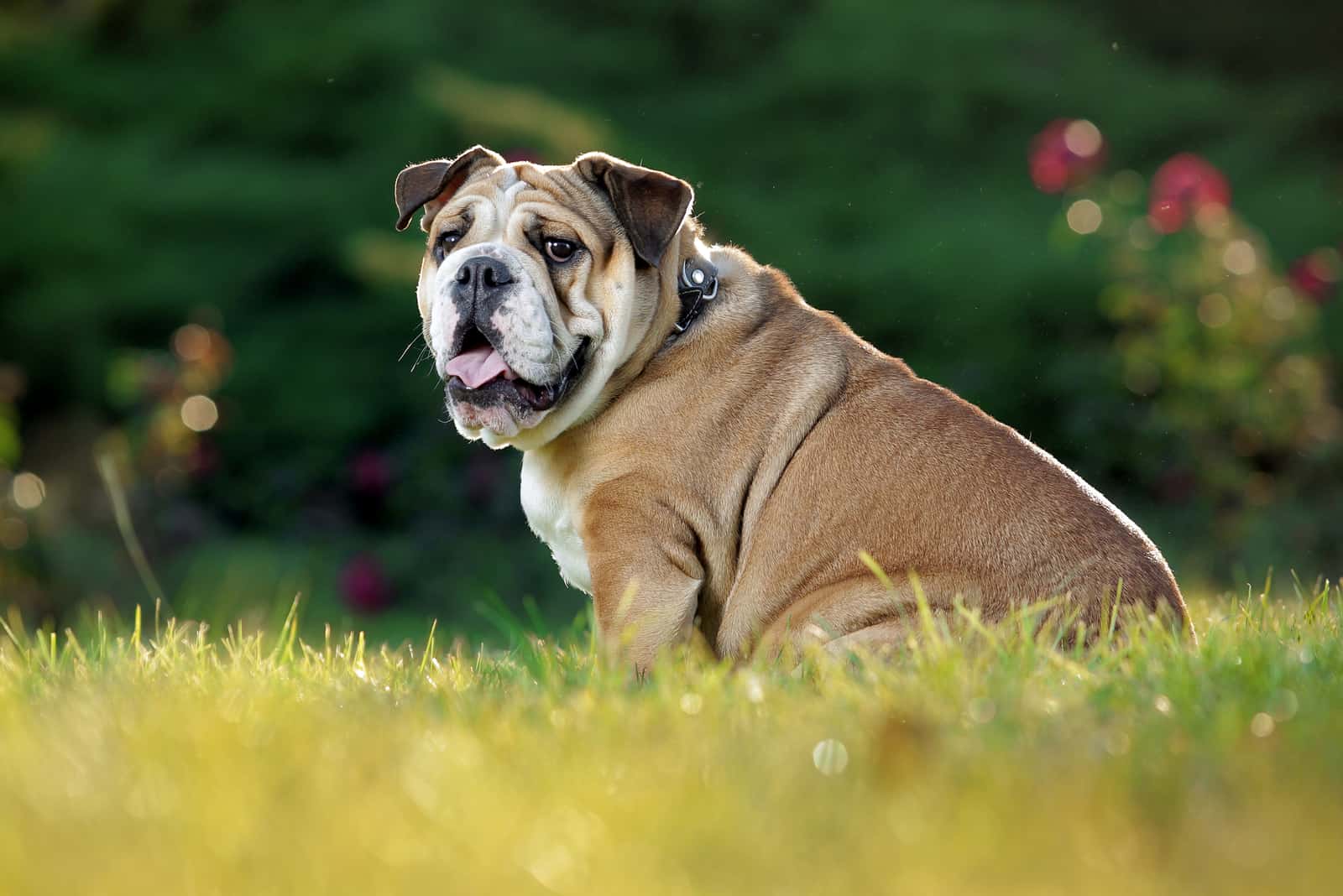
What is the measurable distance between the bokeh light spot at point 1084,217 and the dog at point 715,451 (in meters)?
5.44

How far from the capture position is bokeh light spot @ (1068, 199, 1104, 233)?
380 inches

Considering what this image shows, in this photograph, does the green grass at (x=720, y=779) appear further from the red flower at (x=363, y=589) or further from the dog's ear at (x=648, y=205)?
the red flower at (x=363, y=589)

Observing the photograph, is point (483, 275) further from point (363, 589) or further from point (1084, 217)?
point (1084, 217)

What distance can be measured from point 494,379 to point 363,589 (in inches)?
211

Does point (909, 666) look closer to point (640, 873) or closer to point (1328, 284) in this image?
point (640, 873)

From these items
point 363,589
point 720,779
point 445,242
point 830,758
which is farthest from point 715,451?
point 363,589

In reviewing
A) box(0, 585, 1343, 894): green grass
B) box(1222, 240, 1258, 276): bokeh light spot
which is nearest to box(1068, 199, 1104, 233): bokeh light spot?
box(1222, 240, 1258, 276): bokeh light spot

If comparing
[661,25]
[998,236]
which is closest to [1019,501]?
[998,236]

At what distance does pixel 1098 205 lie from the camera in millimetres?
10117

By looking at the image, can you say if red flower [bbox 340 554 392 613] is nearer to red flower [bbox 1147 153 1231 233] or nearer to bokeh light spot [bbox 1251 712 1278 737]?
red flower [bbox 1147 153 1231 233]

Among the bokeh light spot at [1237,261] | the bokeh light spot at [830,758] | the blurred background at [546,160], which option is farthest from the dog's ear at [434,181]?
the bokeh light spot at [1237,261]

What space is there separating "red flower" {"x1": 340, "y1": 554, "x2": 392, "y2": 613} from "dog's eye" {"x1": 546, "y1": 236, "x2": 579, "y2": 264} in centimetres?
538

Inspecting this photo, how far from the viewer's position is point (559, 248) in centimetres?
456

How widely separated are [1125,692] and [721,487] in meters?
1.53
